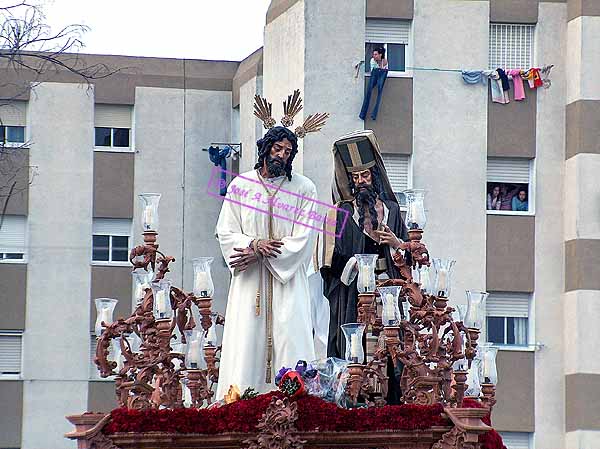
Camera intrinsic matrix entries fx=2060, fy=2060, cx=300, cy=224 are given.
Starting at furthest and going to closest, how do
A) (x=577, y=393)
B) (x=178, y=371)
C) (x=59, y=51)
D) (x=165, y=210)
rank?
1. (x=165, y=210)
2. (x=577, y=393)
3. (x=59, y=51)
4. (x=178, y=371)

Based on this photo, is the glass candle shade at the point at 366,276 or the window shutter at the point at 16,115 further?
the window shutter at the point at 16,115

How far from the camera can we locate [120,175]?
4347 cm

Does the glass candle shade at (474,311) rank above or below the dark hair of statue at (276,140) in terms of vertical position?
below

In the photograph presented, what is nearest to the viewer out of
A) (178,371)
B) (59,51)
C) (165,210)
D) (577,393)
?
(178,371)

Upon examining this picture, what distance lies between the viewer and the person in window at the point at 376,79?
36.2m

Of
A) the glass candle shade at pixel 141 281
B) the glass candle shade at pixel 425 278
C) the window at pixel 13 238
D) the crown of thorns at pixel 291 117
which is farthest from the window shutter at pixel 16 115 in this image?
the glass candle shade at pixel 425 278

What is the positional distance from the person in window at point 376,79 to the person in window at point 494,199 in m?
2.72

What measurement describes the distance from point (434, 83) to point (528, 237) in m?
3.31

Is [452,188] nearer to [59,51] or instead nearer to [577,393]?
[577,393]

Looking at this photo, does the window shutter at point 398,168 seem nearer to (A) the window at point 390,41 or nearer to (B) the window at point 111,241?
(A) the window at point 390,41

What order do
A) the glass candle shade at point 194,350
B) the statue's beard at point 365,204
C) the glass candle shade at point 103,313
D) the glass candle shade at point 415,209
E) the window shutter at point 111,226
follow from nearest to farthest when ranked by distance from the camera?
the glass candle shade at point 103,313 → the glass candle shade at point 415,209 → the glass candle shade at point 194,350 → the statue's beard at point 365,204 → the window shutter at point 111,226

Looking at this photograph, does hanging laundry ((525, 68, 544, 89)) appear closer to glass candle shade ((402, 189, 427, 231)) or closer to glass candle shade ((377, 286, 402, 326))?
glass candle shade ((402, 189, 427, 231))

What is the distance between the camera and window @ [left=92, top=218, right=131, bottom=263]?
43531 millimetres

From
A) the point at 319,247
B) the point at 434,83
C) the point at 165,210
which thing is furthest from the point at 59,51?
the point at 165,210
